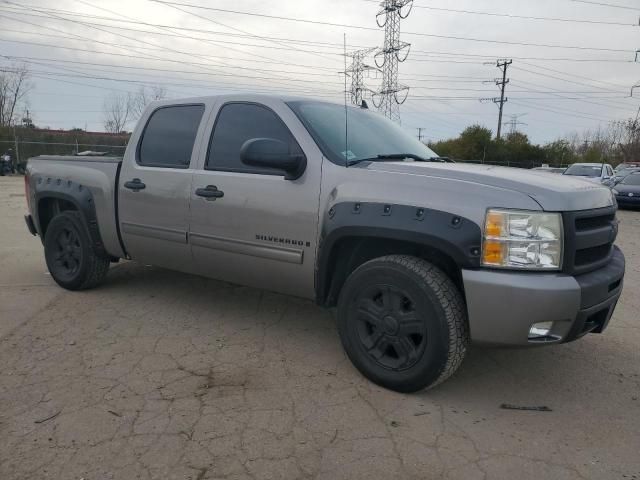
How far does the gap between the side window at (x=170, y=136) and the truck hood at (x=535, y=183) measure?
1.62 metres

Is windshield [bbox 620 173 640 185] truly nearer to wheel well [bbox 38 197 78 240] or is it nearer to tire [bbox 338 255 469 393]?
tire [bbox 338 255 469 393]

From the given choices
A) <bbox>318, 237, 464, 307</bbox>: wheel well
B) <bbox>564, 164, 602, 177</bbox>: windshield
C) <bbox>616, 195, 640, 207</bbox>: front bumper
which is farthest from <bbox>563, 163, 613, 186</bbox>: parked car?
<bbox>318, 237, 464, 307</bbox>: wheel well

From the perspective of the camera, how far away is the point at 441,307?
2.97m

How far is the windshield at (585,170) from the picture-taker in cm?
1915

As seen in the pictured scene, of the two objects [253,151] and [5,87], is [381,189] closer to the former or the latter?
[253,151]

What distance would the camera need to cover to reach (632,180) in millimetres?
17562

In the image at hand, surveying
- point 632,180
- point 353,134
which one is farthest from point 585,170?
point 353,134

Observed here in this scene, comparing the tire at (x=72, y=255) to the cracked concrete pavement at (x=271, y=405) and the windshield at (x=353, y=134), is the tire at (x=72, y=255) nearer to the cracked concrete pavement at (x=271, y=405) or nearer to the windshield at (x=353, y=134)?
the cracked concrete pavement at (x=271, y=405)

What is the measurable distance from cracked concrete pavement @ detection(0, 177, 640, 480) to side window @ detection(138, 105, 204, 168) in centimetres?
133

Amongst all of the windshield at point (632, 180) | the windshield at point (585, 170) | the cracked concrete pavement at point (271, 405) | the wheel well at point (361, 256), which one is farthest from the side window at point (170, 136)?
the windshield at point (585, 170)

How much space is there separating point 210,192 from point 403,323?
1.77 metres

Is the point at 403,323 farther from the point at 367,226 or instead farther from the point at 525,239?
the point at 525,239

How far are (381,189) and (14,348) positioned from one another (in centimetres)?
284

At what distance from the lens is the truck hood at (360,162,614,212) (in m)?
2.87
